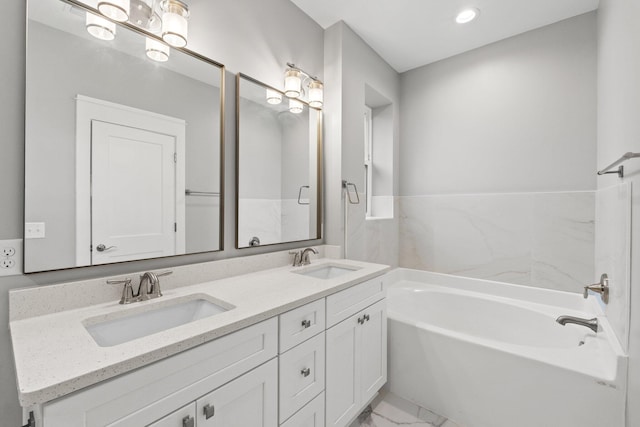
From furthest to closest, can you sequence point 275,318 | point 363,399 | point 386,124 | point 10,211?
1. point 386,124
2. point 363,399
3. point 275,318
4. point 10,211

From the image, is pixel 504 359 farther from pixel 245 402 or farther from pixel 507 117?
pixel 507 117

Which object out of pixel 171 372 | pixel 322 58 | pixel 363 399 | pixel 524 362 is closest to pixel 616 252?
pixel 524 362

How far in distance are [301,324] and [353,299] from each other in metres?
0.42

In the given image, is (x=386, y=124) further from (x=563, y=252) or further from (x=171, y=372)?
(x=171, y=372)

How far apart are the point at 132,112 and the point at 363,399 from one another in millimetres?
1912

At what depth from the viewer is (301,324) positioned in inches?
48.4

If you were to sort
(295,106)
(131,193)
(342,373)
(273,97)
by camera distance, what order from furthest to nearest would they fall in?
(295,106)
(273,97)
(342,373)
(131,193)

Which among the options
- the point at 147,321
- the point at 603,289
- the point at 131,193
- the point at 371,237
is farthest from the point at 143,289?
the point at 603,289

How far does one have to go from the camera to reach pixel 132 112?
1.24 metres

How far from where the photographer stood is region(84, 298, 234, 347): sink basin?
1.00m

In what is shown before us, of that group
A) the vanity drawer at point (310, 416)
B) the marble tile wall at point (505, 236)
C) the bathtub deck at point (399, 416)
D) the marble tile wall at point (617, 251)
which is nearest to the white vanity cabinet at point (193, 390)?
the vanity drawer at point (310, 416)

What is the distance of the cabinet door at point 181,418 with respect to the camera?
786 millimetres

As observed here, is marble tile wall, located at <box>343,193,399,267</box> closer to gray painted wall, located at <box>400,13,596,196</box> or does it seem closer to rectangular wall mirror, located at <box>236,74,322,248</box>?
rectangular wall mirror, located at <box>236,74,322,248</box>

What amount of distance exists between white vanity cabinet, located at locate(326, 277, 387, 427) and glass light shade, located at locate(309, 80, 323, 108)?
4.48 ft
